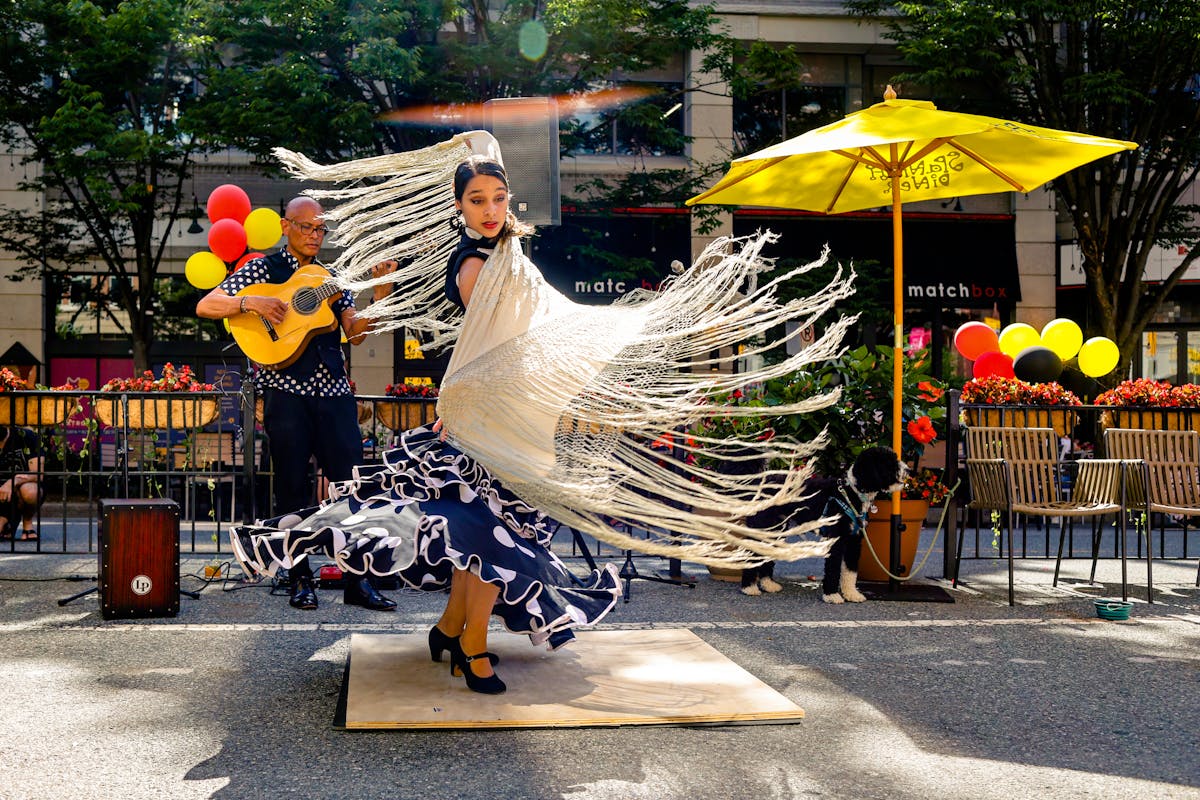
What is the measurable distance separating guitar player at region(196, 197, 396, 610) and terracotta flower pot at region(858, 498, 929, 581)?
123 inches

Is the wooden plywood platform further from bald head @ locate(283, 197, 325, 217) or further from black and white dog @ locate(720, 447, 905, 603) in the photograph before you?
bald head @ locate(283, 197, 325, 217)

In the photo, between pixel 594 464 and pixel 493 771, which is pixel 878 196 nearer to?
pixel 594 464

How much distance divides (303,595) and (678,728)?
309cm

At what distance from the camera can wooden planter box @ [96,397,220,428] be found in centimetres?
846

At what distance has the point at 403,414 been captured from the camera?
30.7 ft

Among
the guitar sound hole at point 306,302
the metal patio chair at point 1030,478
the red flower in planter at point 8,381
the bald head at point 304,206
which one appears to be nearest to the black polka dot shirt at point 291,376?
the guitar sound hole at point 306,302

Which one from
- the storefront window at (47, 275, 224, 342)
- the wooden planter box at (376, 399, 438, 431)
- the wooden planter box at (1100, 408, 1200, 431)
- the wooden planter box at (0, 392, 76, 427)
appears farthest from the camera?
the storefront window at (47, 275, 224, 342)

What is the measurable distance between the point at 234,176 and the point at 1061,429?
14.6 meters

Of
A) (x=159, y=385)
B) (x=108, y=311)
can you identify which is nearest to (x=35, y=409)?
(x=159, y=385)

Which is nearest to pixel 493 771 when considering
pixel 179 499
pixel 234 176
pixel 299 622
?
pixel 299 622

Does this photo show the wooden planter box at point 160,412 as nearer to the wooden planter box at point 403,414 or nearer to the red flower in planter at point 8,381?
the red flower in planter at point 8,381

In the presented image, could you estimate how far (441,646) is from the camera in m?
5.09

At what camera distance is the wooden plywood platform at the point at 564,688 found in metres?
4.30

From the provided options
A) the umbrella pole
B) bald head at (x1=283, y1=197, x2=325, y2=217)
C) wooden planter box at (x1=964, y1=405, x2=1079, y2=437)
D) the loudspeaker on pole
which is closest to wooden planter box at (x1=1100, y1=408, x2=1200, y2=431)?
wooden planter box at (x1=964, y1=405, x2=1079, y2=437)
